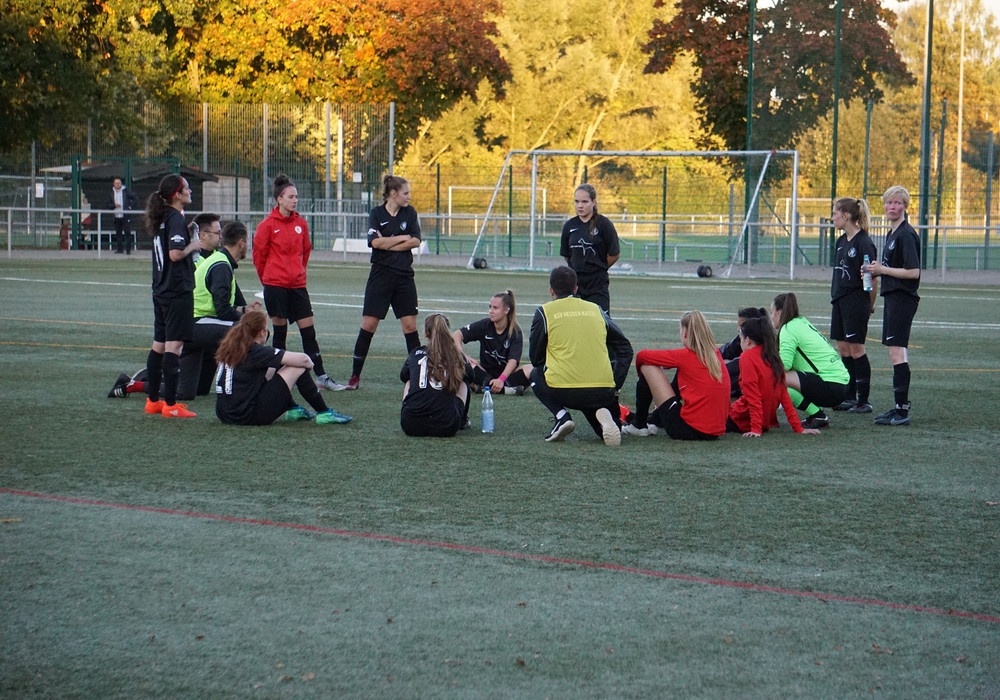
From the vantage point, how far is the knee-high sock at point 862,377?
32.3 feet

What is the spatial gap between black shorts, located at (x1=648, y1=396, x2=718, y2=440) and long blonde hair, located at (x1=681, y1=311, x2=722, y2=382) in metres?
0.34

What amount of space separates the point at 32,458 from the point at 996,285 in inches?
847

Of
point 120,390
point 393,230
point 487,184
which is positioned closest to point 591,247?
point 393,230

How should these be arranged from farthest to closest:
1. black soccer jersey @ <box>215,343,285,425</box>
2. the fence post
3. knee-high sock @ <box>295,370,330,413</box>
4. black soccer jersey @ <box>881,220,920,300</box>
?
the fence post
black soccer jersey @ <box>881,220,920,300</box>
knee-high sock @ <box>295,370,330,413</box>
black soccer jersey @ <box>215,343,285,425</box>

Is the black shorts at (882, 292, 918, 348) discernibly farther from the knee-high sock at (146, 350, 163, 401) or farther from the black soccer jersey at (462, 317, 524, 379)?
the knee-high sock at (146, 350, 163, 401)

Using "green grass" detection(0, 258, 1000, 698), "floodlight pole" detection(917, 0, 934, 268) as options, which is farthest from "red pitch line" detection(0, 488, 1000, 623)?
"floodlight pole" detection(917, 0, 934, 268)

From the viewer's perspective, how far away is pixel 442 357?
27.2 ft

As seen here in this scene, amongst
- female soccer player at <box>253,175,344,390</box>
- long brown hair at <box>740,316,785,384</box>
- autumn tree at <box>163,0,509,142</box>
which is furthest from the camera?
autumn tree at <box>163,0,509,142</box>

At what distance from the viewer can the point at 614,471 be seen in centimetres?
752

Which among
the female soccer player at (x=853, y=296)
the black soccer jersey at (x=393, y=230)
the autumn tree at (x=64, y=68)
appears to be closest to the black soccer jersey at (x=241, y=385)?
the black soccer jersey at (x=393, y=230)

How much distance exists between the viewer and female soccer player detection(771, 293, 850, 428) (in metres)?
9.14

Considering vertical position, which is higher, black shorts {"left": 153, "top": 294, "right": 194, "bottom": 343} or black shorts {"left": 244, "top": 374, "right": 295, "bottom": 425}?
black shorts {"left": 153, "top": 294, "right": 194, "bottom": 343}

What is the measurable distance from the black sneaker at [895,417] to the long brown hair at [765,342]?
1087 mm

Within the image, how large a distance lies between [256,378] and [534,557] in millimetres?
3720
